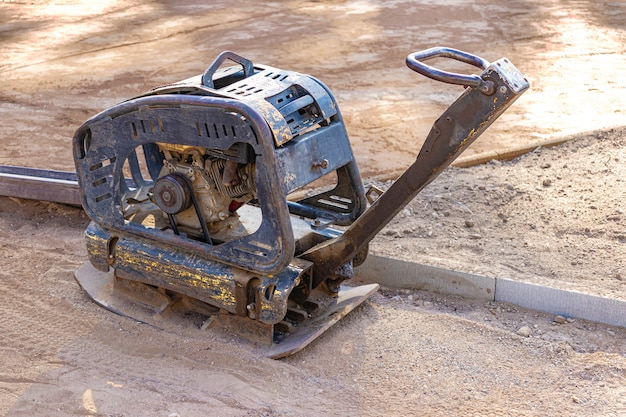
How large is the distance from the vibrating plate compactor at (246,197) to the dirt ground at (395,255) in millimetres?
217

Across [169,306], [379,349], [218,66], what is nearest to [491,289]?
[379,349]

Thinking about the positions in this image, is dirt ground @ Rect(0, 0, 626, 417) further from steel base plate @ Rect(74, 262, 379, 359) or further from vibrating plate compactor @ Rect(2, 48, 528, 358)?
vibrating plate compactor @ Rect(2, 48, 528, 358)

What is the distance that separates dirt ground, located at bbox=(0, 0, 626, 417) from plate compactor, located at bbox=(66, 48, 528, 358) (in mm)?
212

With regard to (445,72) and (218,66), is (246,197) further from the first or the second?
(445,72)

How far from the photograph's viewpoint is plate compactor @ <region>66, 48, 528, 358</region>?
3816mm

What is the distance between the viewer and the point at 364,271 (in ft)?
16.7

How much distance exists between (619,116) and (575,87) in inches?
42.9

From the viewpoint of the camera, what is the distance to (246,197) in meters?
4.24

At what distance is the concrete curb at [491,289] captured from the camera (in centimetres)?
444

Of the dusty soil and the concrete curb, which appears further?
the concrete curb

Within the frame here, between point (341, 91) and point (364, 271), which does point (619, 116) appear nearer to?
point (341, 91)

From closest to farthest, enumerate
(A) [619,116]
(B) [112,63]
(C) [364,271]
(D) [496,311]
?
(D) [496,311] → (C) [364,271] → (A) [619,116] → (B) [112,63]

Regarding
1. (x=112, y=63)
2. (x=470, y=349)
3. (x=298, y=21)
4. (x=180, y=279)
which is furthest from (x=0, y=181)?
(x=298, y=21)

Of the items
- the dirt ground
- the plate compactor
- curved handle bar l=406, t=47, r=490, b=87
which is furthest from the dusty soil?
curved handle bar l=406, t=47, r=490, b=87
